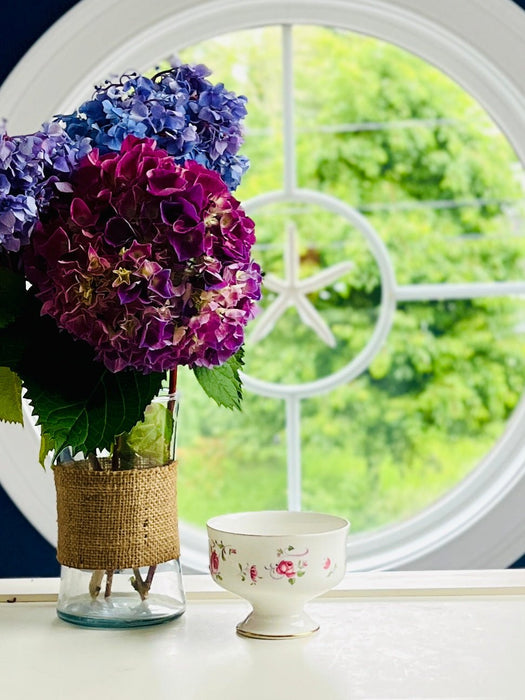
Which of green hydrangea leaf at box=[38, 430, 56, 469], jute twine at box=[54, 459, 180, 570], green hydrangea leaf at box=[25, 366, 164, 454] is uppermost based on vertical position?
green hydrangea leaf at box=[25, 366, 164, 454]

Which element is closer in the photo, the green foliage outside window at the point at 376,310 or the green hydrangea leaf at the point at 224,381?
the green hydrangea leaf at the point at 224,381

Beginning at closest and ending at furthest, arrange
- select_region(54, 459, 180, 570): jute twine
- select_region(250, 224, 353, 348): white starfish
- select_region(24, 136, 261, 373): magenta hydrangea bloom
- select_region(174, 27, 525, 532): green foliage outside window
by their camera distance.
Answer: select_region(24, 136, 261, 373): magenta hydrangea bloom → select_region(54, 459, 180, 570): jute twine → select_region(250, 224, 353, 348): white starfish → select_region(174, 27, 525, 532): green foliage outside window

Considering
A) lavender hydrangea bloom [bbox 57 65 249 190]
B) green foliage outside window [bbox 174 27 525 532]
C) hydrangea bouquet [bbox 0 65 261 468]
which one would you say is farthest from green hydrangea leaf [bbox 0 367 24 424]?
green foliage outside window [bbox 174 27 525 532]

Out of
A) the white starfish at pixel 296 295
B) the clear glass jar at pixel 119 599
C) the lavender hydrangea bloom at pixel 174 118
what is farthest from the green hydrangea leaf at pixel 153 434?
the white starfish at pixel 296 295

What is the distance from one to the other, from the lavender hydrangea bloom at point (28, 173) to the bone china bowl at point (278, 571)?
33 cm

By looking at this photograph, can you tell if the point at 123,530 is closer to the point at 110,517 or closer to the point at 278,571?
the point at 110,517

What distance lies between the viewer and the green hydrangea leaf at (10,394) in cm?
96

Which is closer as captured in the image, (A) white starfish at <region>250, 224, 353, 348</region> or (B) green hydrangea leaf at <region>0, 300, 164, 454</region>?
(B) green hydrangea leaf at <region>0, 300, 164, 454</region>

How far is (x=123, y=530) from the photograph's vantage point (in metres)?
0.94

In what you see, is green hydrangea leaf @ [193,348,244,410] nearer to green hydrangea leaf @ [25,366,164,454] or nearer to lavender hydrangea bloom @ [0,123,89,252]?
green hydrangea leaf @ [25,366,164,454]

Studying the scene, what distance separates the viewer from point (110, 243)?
834 mm

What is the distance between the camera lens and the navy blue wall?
191 cm

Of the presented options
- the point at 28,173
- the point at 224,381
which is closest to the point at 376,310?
the point at 224,381

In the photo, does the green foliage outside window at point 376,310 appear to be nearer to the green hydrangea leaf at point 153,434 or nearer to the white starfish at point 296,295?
Answer: the white starfish at point 296,295
